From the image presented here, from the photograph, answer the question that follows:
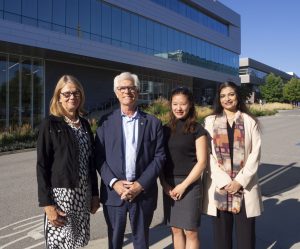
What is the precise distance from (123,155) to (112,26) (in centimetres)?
2658

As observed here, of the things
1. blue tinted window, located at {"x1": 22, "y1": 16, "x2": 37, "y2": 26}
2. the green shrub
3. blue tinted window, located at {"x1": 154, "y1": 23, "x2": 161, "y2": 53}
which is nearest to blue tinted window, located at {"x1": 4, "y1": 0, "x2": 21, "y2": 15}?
blue tinted window, located at {"x1": 22, "y1": 16, "x2": 37, "y2": 26}

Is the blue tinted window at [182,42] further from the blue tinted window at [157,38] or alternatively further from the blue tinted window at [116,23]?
the blue tinted window at [116,23]

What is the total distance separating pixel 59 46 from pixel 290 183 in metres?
18.1

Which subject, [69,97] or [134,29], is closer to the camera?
[69,97]

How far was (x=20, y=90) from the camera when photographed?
22922 millimetres

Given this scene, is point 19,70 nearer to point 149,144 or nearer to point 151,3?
point 151,3

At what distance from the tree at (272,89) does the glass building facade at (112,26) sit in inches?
1219

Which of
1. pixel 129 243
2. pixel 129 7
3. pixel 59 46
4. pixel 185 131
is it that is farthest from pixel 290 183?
pixel 129 7

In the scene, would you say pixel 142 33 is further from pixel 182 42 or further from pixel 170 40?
pixel 182 42

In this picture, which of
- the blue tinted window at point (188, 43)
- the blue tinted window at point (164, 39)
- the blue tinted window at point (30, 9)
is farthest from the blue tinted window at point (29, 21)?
the blue tinted window at point (188, 43)

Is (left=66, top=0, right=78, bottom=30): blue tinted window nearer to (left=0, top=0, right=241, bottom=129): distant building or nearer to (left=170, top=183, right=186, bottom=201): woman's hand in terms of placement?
(left=0, top=0, right=241, bottom=129): distant building

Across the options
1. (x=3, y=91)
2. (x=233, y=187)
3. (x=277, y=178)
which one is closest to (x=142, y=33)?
(x=3, y=91)

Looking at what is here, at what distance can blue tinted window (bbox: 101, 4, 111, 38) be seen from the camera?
27.8 meters

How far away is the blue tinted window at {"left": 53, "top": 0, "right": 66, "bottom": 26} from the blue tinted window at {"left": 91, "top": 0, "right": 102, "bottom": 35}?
106 inches
